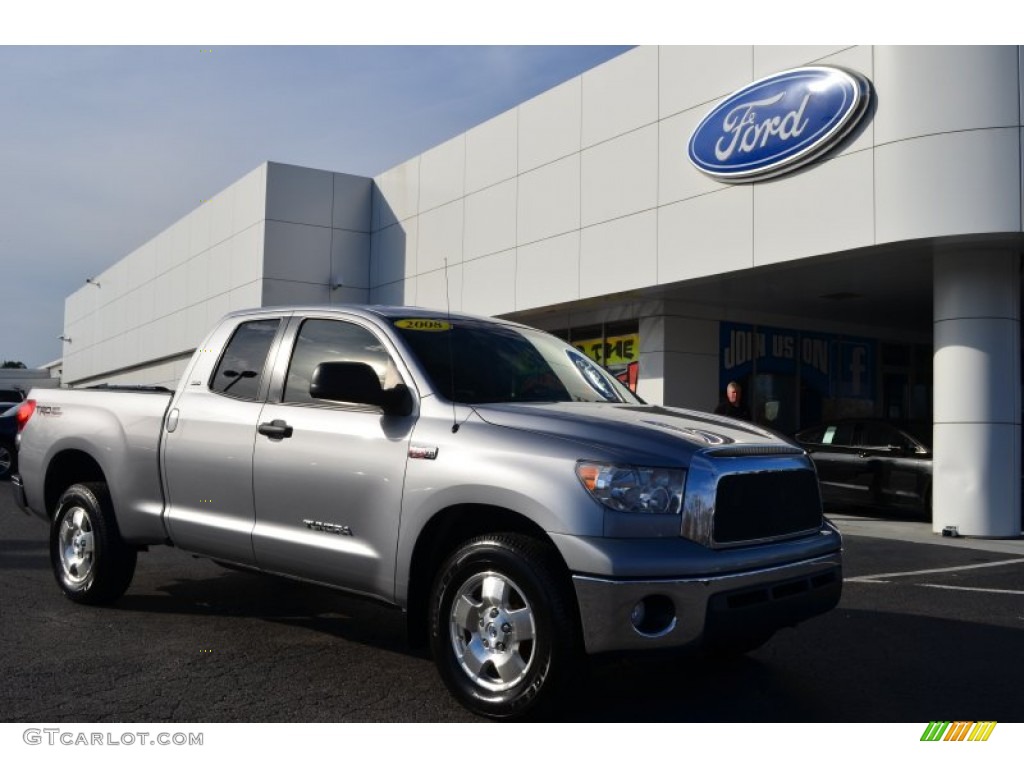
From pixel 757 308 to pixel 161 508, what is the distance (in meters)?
14.6

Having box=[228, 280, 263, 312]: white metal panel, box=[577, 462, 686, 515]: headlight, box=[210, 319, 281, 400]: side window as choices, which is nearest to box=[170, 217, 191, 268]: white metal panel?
box=[228, 280, 263, 312]: white metal panel

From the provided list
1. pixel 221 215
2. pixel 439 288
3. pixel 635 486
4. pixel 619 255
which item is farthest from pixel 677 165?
pixel 221 215

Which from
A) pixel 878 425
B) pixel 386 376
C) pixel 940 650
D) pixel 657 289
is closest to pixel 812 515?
pixel 940 650

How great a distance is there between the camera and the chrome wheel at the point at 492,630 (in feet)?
13.4

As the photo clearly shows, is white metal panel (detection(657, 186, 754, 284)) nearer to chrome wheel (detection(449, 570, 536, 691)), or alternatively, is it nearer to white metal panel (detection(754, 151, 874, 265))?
white metal panel (detection(754, 151, 874, 265))

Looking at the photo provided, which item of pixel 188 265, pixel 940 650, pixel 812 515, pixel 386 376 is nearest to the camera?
pixel 812 515

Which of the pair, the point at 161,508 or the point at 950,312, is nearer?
the point at 161,508

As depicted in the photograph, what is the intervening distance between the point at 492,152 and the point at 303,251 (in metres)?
7.26

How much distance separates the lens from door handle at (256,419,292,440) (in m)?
5.15

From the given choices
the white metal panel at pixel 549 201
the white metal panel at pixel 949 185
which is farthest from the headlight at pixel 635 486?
the white metal panel at pixel 549 201

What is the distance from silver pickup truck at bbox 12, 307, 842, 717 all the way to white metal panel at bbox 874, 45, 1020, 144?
8.24 metres

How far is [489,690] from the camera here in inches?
164

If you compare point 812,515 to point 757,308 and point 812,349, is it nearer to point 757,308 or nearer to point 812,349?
point 757,308
